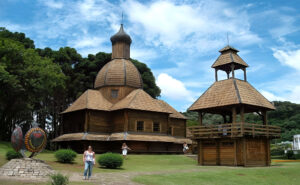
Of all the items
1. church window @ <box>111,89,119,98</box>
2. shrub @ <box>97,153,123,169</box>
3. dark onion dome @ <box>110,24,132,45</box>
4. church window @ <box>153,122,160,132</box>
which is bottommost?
shrub @ <box>97,153,123,169</box>

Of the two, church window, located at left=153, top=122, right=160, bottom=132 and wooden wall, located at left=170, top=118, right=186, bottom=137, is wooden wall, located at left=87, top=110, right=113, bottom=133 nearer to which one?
church window, located at left=153, top=122, right=160, bottom=132

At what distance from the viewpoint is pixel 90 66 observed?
5438 cm

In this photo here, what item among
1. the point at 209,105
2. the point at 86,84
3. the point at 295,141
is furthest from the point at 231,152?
the point at 295,141

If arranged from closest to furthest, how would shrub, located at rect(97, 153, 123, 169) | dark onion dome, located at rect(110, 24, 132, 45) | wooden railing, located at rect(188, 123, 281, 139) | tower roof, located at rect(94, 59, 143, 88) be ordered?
shrub, located at rect(97, 153, 123, 169) < wooden railing, located at rect(188, 123, 281, 139) < tower roof, located at rect(94, 59, 143, 88) < dark onion dome, located at rect(110, 24, 132, 45)

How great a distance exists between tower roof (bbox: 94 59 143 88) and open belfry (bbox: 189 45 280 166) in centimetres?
1473

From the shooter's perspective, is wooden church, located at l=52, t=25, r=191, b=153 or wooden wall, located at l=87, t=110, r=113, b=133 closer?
wooden church, located at l=52, t=25, r=191, b=153

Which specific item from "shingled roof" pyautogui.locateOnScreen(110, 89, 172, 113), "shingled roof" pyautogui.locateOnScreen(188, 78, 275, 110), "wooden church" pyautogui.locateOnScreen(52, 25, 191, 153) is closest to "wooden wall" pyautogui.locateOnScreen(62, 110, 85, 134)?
"wooden church" pyautogui.locateOnScreen(52, 25, 191, 153)

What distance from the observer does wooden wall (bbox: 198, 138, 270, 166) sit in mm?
25797

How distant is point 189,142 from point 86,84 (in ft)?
67.7

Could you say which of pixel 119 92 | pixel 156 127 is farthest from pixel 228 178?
pixel 119 92

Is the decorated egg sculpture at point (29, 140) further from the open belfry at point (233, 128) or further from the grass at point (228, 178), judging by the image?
the open belfry at point (233, 128)

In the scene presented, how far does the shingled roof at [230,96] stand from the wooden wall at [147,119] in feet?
32.8

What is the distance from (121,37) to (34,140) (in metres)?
30.2

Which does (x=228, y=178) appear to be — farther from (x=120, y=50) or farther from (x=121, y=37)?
(x=121, y=37)
